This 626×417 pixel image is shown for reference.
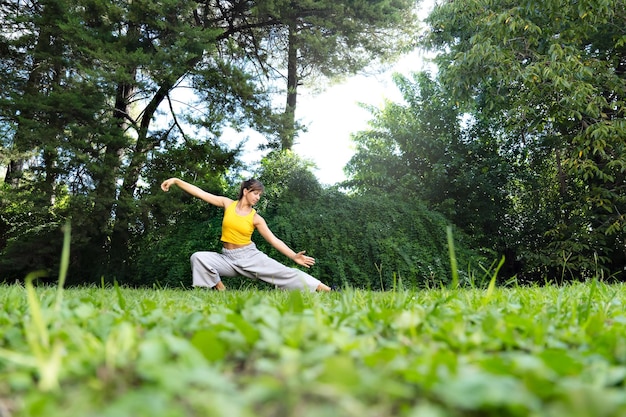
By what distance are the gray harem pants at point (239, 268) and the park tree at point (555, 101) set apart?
448cm

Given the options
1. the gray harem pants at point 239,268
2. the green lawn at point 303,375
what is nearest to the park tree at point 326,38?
the gray harem pants at point 239,268

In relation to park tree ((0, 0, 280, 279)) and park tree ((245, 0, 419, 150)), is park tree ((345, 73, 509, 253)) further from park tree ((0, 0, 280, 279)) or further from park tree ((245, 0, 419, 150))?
park tree ((0, 0, 280, 279))

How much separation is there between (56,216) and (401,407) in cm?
1034

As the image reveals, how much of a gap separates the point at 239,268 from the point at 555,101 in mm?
5617

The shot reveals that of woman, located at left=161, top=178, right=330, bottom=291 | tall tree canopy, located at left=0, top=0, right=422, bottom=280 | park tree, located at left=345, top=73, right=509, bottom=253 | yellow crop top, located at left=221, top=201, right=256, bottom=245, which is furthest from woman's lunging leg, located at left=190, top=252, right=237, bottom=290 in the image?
park tree, located at left=345, top=73, right=509, bottom=253

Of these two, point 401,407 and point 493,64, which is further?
point 493,64

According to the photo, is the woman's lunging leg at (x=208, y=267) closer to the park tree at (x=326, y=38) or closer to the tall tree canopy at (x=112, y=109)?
the tall tree canopy at (x=112, y=109)

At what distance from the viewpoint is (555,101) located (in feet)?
24.8

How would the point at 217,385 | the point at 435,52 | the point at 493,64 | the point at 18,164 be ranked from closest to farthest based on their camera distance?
the point at 217,385
the point at 493,64
the point at 18,164
the point at 435,52

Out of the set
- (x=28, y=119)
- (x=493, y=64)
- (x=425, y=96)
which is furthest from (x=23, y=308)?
(x=425, y=96)

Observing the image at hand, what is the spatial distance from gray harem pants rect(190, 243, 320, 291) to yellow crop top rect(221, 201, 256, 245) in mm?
137

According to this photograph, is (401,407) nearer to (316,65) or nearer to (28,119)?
(28,119)

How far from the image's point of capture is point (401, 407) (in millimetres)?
525

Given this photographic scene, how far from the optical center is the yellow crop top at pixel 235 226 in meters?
5.88
